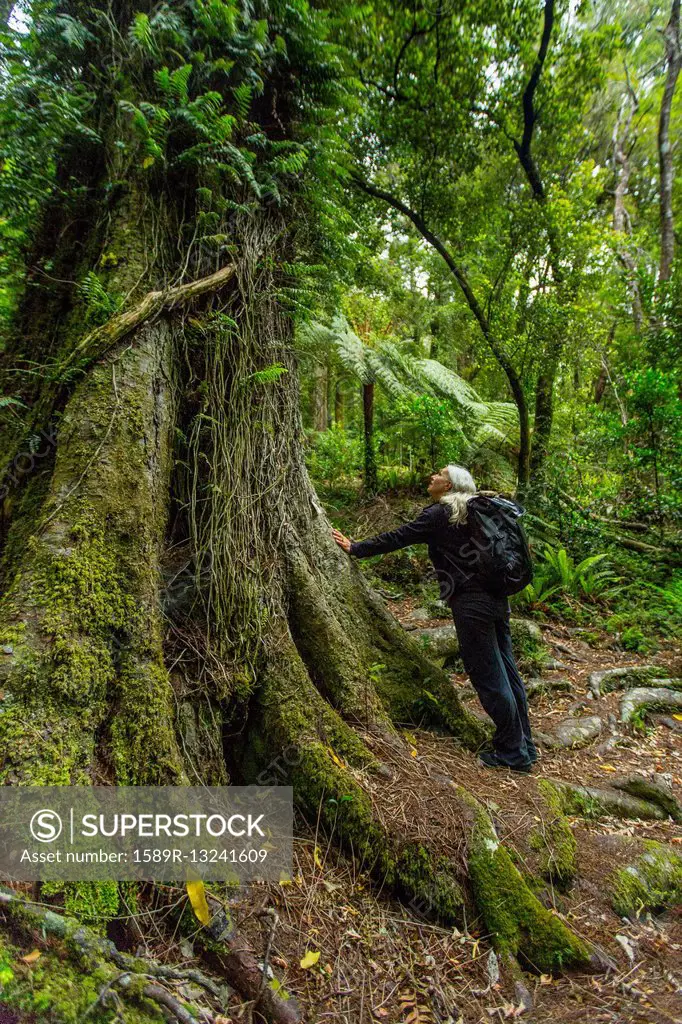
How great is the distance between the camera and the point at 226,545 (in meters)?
2.90

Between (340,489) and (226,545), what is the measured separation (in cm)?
647

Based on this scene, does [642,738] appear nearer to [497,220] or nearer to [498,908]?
[498,908]

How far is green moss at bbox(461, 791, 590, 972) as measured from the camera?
2541 millimetres

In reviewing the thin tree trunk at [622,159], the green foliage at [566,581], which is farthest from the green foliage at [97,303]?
the thin tree trunk at [622,159]

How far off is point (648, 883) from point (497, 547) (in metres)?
2.18

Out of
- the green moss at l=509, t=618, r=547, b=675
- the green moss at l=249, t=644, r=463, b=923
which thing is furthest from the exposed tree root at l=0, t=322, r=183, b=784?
the green moss at l=509, t=618, r=547, b=675

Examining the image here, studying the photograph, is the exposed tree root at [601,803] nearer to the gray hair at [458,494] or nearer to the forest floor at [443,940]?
the forest floor at [443,940]

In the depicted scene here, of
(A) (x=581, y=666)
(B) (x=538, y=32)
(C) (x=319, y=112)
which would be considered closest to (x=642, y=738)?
(A) (x=581, y=666)

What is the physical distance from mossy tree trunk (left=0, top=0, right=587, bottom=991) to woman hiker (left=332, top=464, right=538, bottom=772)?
2.49 ft

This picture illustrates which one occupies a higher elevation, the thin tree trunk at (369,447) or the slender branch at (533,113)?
the slender branch at (533,113)

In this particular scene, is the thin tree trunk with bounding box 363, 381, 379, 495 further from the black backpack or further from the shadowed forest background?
the black backpack

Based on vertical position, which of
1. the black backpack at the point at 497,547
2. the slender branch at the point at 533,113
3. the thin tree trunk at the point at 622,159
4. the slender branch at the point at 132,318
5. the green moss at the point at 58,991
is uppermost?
the thin tree trunk at the point at 622,159

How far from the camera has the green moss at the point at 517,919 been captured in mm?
2541

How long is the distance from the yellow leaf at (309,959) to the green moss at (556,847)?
146cm
